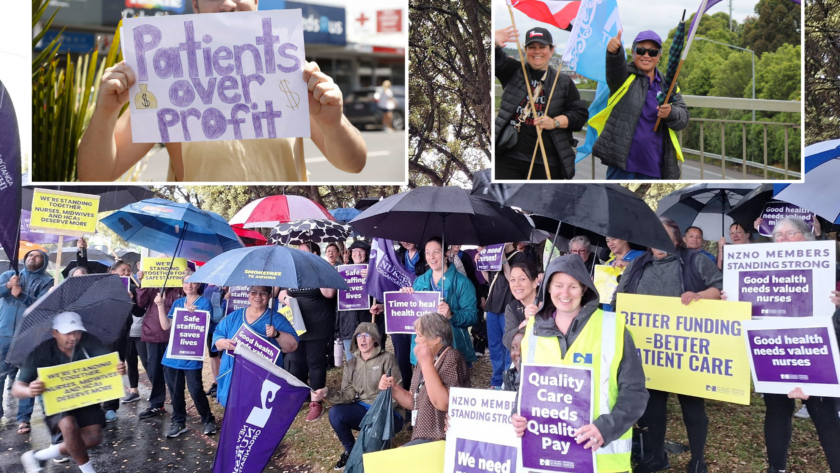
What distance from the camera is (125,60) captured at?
5.16 metres

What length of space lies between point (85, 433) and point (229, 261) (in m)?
1.69

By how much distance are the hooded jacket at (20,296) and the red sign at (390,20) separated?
4.24 meters

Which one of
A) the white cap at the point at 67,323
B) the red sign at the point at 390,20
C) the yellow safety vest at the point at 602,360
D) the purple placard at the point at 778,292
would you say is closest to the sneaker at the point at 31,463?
the white cap at the point at 67,323

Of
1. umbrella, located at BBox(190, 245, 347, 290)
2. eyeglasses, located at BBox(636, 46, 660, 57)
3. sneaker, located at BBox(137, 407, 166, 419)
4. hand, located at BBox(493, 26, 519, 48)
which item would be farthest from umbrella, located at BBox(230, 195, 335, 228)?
eyeglasses, located at BBox(636, 46, 660, 57)

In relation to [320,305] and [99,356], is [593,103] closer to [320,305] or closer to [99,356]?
[320,305]

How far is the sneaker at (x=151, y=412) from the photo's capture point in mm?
7492

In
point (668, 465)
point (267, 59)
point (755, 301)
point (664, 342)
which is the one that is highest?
point (267, 59)

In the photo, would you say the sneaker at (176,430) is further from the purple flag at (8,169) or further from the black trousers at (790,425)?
the black trousers at (790,425)

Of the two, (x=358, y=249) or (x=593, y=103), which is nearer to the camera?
(x=593, y=103)

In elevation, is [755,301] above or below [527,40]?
below

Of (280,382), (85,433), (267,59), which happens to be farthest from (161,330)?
(267,59)

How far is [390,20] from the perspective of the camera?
20.6 ft

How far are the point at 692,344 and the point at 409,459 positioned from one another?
2020 mm

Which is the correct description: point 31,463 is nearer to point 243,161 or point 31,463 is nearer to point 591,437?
point 243,161
